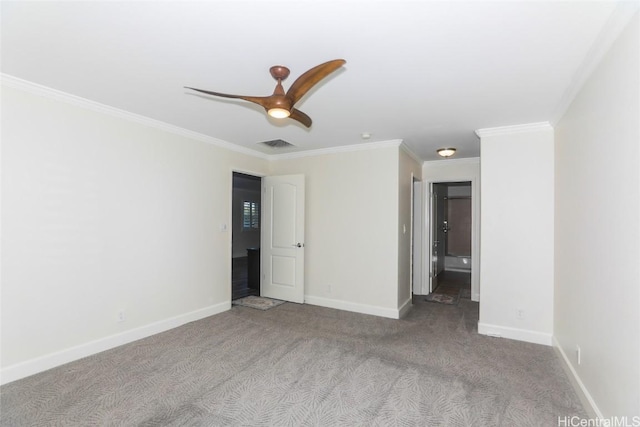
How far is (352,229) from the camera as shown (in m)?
4.66

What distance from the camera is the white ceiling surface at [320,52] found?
5.54 feet

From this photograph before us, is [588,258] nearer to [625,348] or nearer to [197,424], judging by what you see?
[625,348]

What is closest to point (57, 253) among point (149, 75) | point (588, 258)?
point (149, 75)

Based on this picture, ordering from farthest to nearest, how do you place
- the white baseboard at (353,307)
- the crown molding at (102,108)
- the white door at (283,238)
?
the white door at (283,238)
the white baseboard at (353,307)
the crown molding at (102,108)

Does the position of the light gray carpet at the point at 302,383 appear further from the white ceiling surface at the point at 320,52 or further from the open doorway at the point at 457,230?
the open doorway at the point at 457,230

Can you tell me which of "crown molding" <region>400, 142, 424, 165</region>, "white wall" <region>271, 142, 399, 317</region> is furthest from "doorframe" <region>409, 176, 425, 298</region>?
"white wall" <region>271, 142, 399, 317</region>

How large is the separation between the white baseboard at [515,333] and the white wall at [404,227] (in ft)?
3.56

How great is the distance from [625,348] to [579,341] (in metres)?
0.96

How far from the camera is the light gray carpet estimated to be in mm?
2162

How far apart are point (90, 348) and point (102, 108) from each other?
2364 mm

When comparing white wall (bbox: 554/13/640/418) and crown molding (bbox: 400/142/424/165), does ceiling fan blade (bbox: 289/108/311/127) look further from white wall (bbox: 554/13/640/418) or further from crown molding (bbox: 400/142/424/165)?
crown molding (bbox: 400/142/424/165)

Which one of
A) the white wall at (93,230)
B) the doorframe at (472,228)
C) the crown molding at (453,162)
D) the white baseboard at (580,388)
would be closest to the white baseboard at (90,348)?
the white wall at (93,230)

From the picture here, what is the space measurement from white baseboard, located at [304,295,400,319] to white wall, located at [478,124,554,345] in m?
1.11

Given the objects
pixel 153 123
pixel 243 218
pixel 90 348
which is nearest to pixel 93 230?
pixel 90 348
